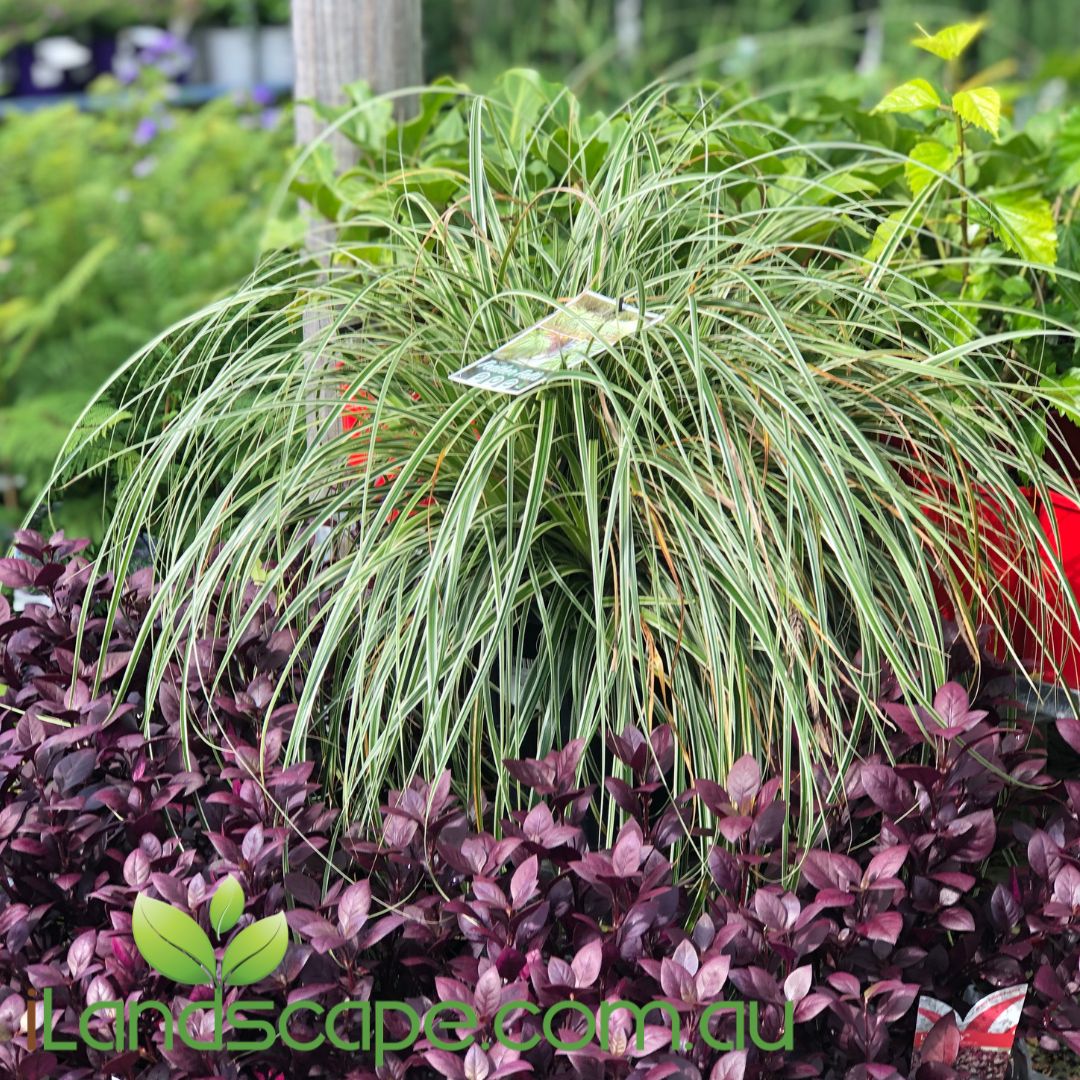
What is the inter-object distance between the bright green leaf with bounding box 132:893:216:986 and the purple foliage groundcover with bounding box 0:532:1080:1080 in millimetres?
18

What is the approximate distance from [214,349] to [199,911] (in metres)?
0.78

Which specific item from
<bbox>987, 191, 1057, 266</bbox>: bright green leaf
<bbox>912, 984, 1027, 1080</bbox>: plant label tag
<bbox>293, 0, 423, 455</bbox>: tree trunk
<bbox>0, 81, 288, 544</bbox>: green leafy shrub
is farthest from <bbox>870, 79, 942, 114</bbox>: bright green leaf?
<bbox>0, 81, 288, 544</bbox>: green leafy shrub

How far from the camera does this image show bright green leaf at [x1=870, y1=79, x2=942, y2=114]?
1720mm

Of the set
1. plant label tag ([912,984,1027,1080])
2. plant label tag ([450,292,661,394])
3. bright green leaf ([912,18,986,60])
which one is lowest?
plant label tag ([912,984,1027,1080])

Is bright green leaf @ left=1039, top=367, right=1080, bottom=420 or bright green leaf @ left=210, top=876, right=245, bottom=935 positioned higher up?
bright green leaf @ left=1039, top=367, right=1080, bottom=420

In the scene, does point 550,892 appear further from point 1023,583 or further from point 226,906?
point 1023,583

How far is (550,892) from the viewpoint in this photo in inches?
46.5

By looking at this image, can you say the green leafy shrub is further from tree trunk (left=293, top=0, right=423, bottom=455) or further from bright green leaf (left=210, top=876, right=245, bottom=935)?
bright green leaf (left=210, top=876, right=245, bottom=935)

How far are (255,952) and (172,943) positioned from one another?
7cm

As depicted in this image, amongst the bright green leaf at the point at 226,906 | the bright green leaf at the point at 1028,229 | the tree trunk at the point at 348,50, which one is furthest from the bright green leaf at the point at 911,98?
the bright green leaf at the point at 226,906

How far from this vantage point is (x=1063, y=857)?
1224 mm

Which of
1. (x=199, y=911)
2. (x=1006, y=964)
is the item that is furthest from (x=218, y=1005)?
(x=1006, y=964)

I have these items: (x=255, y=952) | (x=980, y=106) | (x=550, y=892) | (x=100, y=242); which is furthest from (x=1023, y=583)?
(x=100, y=242)

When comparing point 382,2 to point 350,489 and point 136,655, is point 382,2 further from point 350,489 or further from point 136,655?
point 136,655
